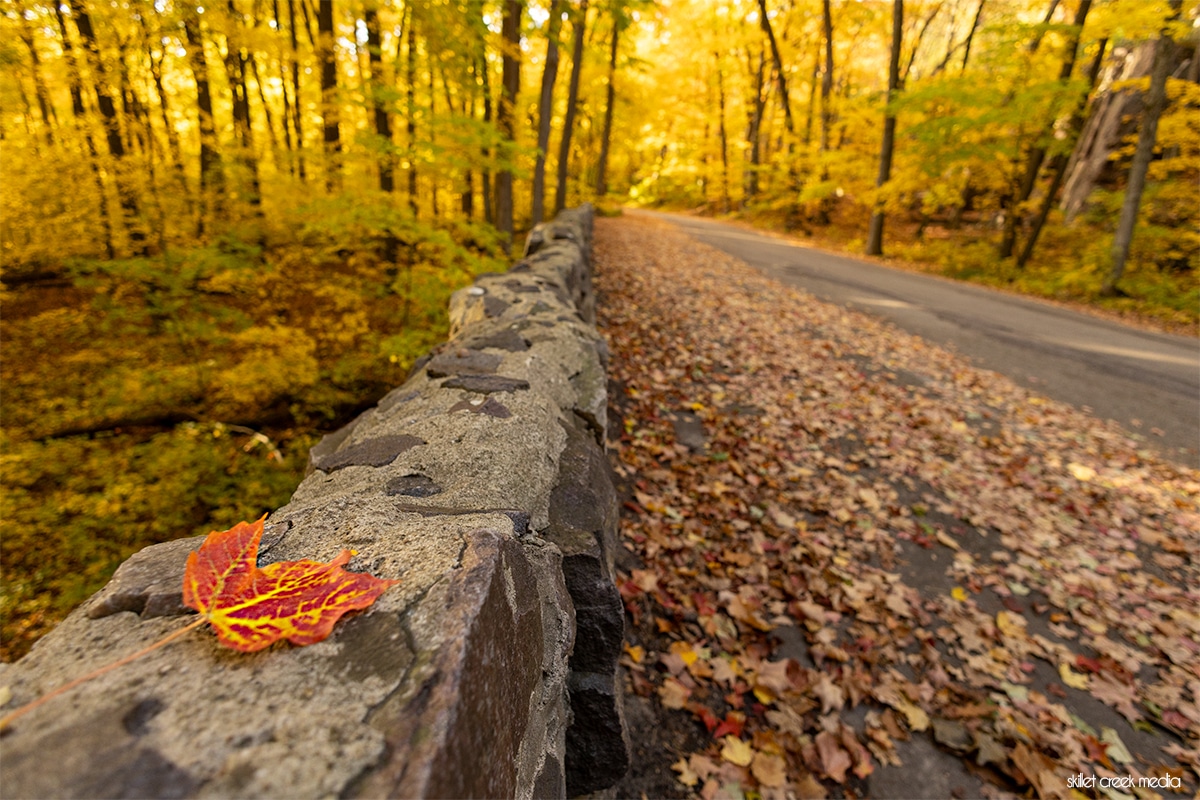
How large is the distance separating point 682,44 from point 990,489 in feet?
105

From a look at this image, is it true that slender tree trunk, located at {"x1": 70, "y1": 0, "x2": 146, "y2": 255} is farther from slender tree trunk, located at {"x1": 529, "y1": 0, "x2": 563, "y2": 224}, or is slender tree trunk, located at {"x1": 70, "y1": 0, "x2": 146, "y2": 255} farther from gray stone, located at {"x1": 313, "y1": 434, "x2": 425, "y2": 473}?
gray stone, located at {"x1": 313, "y1": 434, "x2": 425, "y2": 473}

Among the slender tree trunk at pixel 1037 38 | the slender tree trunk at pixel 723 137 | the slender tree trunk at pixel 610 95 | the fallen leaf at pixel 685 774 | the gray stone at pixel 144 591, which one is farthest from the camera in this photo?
the slender tree trunk at pixel 723 137

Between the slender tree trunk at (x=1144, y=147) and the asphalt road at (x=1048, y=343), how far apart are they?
2.03m

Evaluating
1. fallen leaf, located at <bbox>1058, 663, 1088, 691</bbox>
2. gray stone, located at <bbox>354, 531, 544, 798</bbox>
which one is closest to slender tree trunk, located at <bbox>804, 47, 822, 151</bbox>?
fallen leaf, located at <bbox>1058, 663, 1088, 691</bbox>

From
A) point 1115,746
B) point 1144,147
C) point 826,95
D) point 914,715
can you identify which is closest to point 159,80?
point 914,715

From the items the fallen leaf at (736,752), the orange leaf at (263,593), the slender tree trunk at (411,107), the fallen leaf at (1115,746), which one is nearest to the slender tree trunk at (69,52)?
the slender tree trunk at (411,107)

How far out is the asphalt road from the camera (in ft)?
19.5

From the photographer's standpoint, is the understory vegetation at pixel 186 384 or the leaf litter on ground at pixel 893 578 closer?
the leaf litter on ground at pixel 893 578

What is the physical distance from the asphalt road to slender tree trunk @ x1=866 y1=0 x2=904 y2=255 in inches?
134

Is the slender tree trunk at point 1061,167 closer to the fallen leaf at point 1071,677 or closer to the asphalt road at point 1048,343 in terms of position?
the asphalt road at point 1048,343

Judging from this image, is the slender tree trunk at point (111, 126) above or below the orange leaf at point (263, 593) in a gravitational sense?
above

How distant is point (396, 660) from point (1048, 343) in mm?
10597

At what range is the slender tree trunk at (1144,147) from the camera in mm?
10656

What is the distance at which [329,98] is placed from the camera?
7.11 meters
